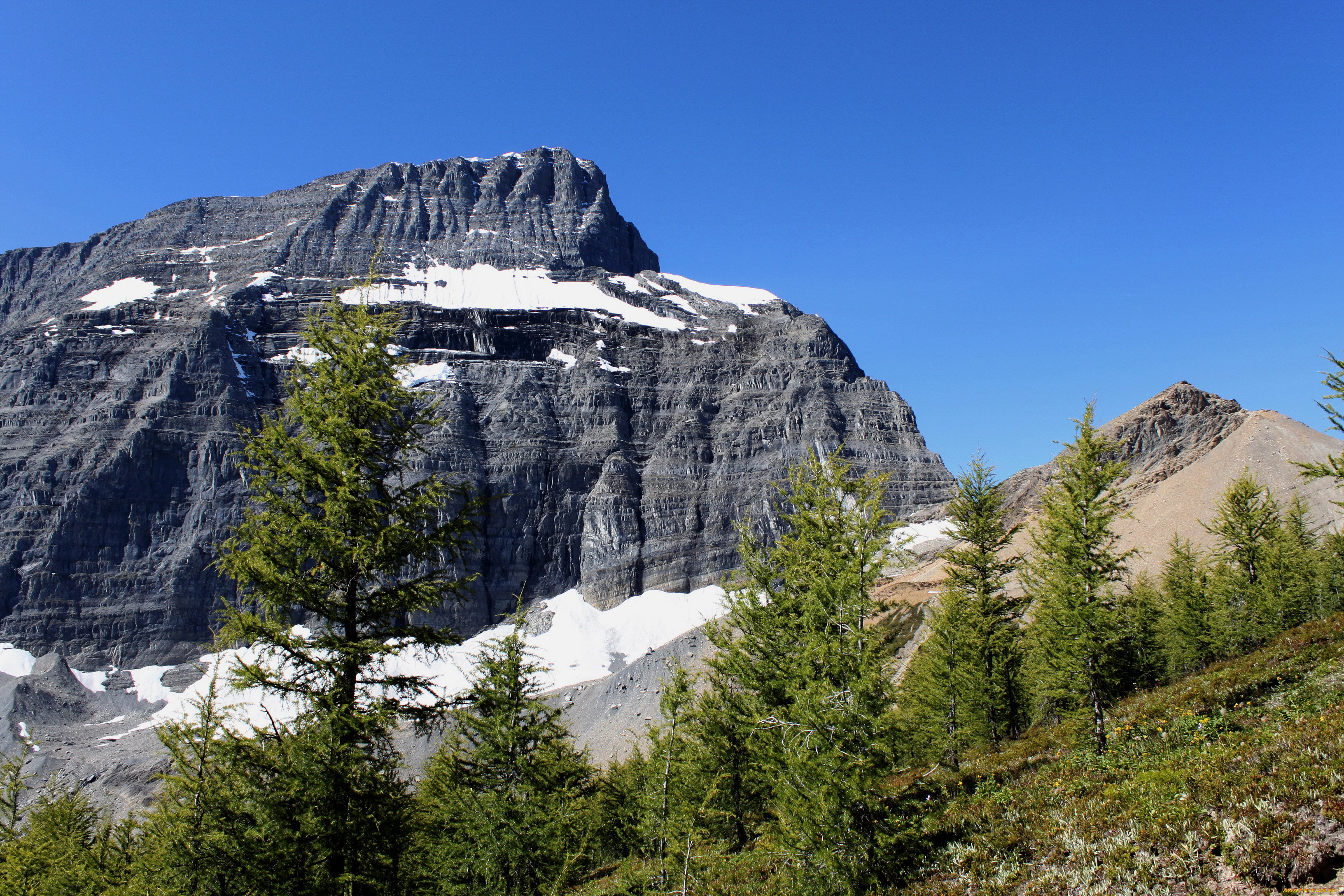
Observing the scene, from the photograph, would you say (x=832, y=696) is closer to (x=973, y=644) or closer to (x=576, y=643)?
(x=973, y=644)

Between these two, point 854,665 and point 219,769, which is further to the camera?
point 854,665

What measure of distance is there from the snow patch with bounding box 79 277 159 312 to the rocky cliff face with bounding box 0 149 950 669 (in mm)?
1044

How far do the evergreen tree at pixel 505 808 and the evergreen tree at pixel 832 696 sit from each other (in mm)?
4494

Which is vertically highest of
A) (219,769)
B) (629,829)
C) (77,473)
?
(77,473)

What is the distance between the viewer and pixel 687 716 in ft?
58.9

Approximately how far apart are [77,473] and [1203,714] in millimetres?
149263

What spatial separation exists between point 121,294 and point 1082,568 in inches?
7372

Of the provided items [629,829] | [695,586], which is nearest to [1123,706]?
[629,829]

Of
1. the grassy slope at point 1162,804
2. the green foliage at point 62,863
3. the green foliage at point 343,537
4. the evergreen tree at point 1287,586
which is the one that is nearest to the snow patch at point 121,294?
the green foliage at point 62,863

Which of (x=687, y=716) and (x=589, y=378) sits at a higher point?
(x=589, y=378)

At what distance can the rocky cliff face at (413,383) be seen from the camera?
111m

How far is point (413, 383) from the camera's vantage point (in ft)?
299

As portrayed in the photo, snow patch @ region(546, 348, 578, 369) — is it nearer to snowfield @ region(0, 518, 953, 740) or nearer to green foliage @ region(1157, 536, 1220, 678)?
snowfield @ region(0, 518, 953, 740)

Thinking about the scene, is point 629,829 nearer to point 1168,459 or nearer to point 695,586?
point 695,586
